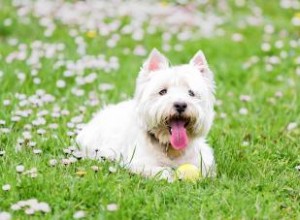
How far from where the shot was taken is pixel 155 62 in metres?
6.04

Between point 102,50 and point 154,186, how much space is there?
16.8ft

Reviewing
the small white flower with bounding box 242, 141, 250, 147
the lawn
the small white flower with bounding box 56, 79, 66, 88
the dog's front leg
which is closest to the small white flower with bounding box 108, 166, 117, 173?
the lawn

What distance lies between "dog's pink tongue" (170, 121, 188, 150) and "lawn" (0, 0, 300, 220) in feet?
1.26

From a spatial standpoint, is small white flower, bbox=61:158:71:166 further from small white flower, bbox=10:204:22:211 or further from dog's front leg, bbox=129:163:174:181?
small white flower, bbox=10:204:22:211

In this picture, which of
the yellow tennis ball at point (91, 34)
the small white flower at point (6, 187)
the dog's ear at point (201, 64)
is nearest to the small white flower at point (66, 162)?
the small white flower at point (6, 187)

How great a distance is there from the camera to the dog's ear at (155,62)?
6023 millimetres

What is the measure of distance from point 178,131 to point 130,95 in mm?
2925

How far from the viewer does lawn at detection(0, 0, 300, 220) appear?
16.5 ft

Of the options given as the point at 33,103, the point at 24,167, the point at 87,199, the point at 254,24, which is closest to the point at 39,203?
the point at 87,199

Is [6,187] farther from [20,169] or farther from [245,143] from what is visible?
[245,143]

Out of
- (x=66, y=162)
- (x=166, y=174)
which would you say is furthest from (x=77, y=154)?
(x=166, y=174)

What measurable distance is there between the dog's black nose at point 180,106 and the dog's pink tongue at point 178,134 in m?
0.19

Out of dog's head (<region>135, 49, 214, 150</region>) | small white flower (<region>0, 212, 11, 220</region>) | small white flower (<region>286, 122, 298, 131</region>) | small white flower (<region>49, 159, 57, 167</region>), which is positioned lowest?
small white flower (<region>286, 122, 298, 131</region>)

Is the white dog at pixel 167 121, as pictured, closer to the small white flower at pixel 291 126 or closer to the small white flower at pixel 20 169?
the small white flower at pixel 20 169
